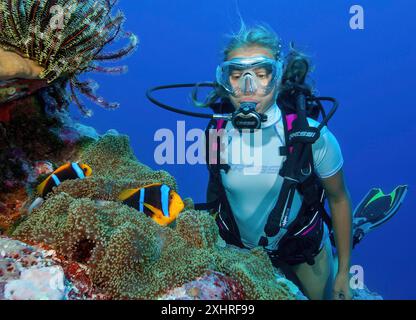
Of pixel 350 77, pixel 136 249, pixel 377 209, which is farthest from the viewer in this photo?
pixel 350 77

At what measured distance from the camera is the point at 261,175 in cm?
324

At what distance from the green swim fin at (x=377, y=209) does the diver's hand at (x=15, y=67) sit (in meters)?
4.26

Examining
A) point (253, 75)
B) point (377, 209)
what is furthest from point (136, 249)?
point (377, 209)

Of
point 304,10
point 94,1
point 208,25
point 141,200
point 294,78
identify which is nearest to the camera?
point 141,200

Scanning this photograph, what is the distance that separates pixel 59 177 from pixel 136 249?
3.70ft

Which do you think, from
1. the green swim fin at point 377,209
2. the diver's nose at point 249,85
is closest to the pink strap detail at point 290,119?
the diver's nose at point 249,85

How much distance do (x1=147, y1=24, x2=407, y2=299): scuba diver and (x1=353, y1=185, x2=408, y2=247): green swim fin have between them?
1528 mm

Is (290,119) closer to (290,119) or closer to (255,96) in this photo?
(290,119)

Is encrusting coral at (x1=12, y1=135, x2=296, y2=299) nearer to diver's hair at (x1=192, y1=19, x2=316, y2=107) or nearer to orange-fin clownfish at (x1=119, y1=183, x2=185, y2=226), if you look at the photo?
orange-fin clownfish at (x1=119, y1=183, x2=185, y2=226)

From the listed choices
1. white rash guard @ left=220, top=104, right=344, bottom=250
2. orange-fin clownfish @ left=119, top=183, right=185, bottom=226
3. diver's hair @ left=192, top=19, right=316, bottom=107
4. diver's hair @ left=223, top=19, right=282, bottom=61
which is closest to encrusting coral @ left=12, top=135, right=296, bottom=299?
orange-fin clownfish @ left=119, top=183, right=185, bottom=226

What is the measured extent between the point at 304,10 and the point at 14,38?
181 ft
